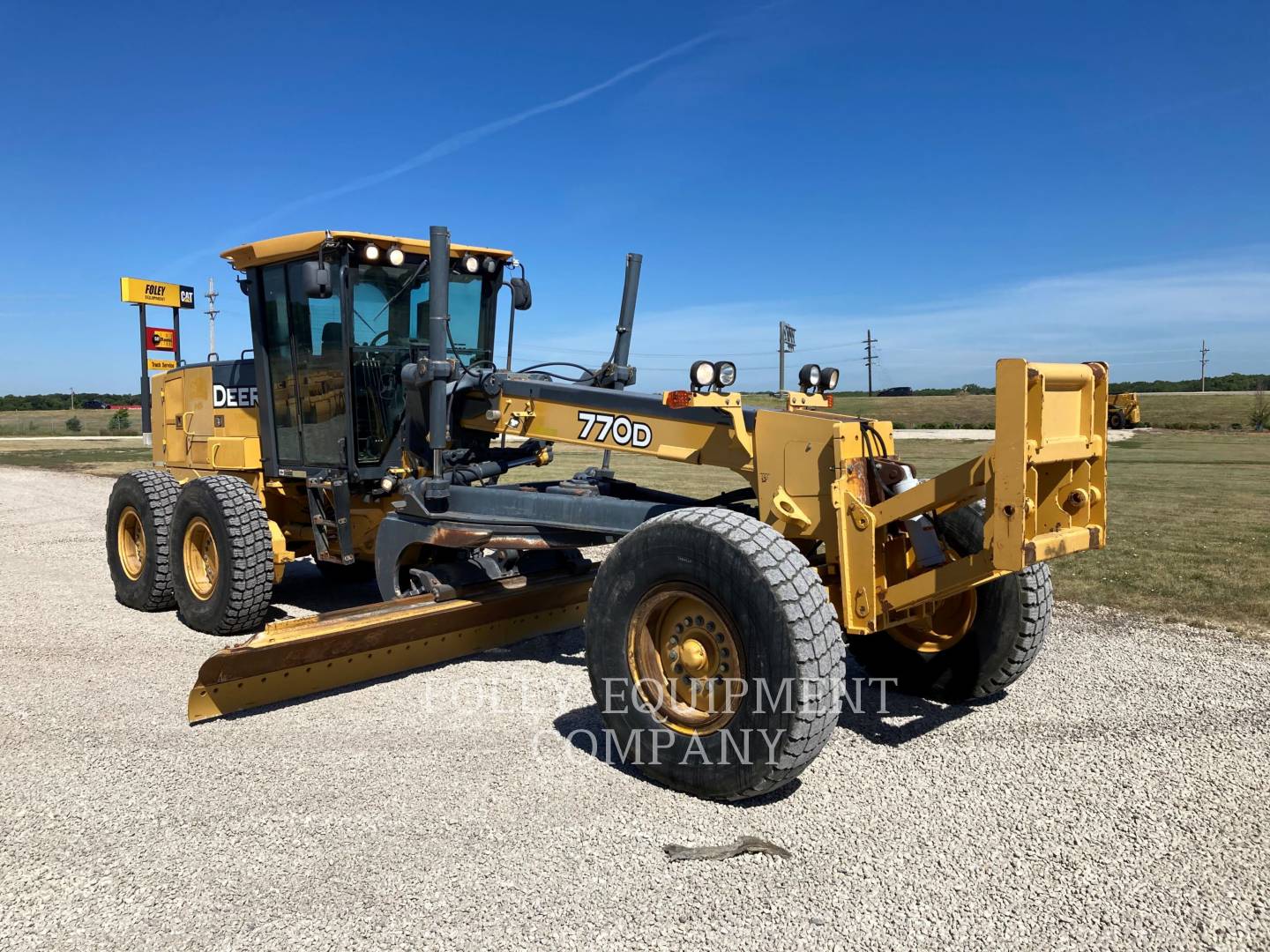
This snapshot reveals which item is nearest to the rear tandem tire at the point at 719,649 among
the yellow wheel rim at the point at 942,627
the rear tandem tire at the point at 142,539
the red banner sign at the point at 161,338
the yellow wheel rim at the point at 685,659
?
the yellow wheel rim at the point at 685,659

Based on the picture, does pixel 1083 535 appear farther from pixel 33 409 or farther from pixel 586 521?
pixel 33 409

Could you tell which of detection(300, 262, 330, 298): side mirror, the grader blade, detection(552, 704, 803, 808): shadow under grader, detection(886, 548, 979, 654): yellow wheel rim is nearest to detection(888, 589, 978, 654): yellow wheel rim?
detection(886, 548, 979, 654): yellow wheel rim

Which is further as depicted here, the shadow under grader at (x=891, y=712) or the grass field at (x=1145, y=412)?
the grass field at (x=1145, y=412)

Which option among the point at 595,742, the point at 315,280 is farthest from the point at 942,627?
the point at 315,280

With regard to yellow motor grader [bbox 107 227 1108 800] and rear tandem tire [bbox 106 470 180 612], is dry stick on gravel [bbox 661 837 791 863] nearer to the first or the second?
yellow motor grader [bbox 107 227 1108 800]

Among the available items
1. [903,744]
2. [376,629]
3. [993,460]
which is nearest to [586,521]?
[376,629]

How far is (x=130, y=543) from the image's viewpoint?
27.9 feet

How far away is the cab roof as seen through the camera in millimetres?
6848

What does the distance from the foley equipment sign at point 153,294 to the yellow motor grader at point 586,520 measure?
5.28 feet

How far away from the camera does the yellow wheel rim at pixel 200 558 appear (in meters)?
7.33

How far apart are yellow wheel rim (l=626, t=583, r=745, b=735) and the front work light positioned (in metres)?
1.14

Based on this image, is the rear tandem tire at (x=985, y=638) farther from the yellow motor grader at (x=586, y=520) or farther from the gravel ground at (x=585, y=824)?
the gravel ground at (x=585, y=824)

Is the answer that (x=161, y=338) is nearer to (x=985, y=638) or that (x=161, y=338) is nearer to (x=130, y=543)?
(x=130, y=543)

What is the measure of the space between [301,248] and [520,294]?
1690 millimetres
